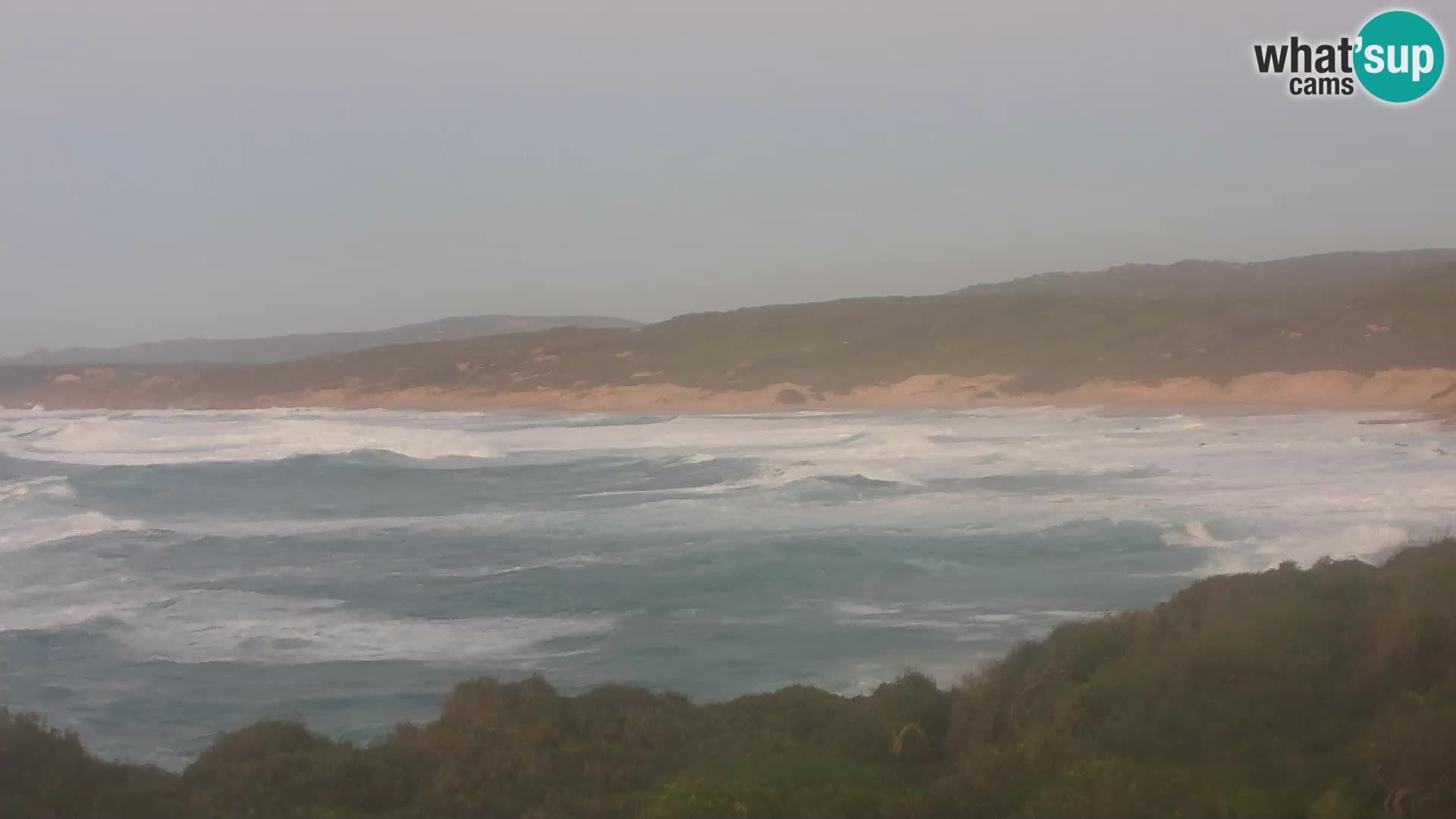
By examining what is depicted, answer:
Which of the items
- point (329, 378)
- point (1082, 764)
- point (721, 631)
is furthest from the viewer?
point (329, 378)

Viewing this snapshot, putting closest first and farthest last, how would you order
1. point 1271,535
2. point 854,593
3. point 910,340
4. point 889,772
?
point 889,772
point 854,593
point 1271,535
point 910,340

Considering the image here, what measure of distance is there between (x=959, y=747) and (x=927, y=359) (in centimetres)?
4858

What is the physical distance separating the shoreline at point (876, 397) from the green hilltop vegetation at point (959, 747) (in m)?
26.1

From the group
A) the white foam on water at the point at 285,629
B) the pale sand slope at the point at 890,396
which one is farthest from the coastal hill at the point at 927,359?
the white foam on water at the point at 285,629

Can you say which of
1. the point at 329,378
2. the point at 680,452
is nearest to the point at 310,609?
the point at 680,452

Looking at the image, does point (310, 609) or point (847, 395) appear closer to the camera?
point (310, 609)

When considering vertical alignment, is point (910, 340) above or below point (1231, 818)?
above

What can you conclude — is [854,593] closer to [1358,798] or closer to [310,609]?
[310,609]

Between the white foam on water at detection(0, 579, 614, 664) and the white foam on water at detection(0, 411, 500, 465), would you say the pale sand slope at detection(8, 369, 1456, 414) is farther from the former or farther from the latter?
the white foam on water at detection(0, 579, 614, 664)

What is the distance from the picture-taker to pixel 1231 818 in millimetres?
5191

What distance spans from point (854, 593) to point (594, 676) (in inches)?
146

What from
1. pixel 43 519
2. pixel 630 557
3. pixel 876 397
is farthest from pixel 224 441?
pixel 630 557

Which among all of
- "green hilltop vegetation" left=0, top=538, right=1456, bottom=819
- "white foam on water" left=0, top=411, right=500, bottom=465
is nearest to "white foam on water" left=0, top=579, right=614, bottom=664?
"green hilltop vegetation" left=0, top=538, right=1456, bottom=819

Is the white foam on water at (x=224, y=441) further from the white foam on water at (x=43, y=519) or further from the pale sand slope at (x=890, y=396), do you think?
the pale sand slope at (x=890, y=396)
